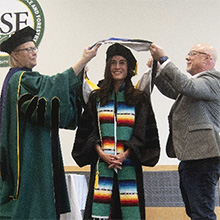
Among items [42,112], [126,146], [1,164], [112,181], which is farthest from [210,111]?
[1,164]

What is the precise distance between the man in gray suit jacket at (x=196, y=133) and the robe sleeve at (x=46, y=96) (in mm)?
799

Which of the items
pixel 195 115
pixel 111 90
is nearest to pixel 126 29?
pixel 111 90

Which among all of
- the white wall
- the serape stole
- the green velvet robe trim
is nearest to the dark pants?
the serape stole

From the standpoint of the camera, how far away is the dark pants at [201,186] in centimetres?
319

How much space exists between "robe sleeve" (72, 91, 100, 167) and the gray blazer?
2.11ft

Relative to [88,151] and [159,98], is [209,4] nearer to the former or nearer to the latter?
[159,98]

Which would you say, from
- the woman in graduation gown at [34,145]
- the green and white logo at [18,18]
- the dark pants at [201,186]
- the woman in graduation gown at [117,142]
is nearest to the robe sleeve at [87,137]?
the woman in graduation gown at [117,142]

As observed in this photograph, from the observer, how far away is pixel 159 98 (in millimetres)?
5672

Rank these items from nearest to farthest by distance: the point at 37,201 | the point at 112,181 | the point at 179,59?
1. the point at 37,201
2. the point at 112,181
3. the point at 179,59

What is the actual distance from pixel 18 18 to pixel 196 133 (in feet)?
12.4

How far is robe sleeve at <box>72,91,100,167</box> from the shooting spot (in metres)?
3.22

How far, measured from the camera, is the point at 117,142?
3201mm

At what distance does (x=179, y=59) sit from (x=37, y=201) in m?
3.40

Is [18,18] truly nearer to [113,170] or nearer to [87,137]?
[87,137]
